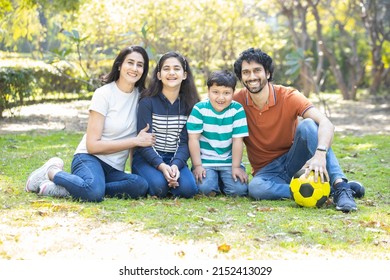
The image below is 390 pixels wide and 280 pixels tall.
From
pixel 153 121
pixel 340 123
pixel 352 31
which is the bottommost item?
pixel 340 123

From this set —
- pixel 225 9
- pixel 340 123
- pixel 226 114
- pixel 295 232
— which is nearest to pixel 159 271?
pixel 295 232

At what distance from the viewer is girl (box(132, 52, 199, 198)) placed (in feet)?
17.2

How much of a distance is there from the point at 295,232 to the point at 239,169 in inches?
53.8

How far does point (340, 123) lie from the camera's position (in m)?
13.2

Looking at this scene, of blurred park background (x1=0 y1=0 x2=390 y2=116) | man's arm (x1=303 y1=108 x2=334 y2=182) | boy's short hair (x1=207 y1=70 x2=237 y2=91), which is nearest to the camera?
man's arm (x1=303 y1=108 x2=334 y2=182)

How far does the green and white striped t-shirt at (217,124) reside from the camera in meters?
5.33

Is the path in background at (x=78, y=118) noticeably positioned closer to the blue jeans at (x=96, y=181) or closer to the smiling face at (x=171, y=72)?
the blue jeans at (x=96, y=181)

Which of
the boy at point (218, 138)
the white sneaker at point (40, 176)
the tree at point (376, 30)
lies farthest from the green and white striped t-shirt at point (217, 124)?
the tree at point (376, 30)

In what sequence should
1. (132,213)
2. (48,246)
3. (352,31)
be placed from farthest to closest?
(352,31) → (132,213) → (48,246)

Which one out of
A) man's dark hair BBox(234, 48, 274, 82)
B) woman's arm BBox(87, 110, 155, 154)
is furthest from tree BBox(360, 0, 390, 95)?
woman's arm BBox(87, 110, 155, 154)

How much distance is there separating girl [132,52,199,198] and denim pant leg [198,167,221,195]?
13cm

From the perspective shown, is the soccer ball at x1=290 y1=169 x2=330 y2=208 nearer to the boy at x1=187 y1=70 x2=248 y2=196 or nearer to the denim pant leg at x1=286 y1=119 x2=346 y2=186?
the denim pant leg at x1=286 y1=119 x2=346 y2=186

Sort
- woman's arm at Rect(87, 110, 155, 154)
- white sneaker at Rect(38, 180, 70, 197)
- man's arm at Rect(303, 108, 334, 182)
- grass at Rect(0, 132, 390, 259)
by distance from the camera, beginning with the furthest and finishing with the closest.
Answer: woman's arm at Rect(87, 110, 155, 154) → white sneaker at Rect(38, 180, 70, 197) → man's arm at Rect(303, 108, 334, 182) → grass at Rect(0, 132, 390, 259)

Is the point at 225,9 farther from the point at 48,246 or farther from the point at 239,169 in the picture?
the point at 48,246
